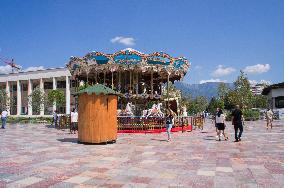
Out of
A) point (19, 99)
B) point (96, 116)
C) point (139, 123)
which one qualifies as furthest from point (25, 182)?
point (19, 99)

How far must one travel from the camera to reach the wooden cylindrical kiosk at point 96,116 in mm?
13984

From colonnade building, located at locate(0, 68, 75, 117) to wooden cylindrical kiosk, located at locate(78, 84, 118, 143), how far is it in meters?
55.8

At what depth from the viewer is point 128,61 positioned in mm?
23359

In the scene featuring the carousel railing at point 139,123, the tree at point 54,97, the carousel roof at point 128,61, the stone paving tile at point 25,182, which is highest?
the carousel roof at point 128,61

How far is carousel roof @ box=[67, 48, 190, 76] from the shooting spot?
2325 cm

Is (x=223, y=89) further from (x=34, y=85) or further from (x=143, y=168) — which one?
(x=143, y=168)

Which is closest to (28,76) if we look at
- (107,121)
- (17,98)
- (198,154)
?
(17,98)

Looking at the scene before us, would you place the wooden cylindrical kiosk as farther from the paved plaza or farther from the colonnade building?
the colonnade building

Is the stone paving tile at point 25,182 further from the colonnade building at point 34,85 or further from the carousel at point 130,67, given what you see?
the colonnade building at point 34,85

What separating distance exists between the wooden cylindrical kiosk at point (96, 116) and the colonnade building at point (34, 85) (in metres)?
55.8

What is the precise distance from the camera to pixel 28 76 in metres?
76.6

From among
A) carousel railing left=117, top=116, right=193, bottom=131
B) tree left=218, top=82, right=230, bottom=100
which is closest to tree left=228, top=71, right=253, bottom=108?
tree left=218, top=82, right=230, bottom=100

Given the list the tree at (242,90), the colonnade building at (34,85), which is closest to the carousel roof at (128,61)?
the tree at (242,90)

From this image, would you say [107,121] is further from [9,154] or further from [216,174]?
[216,174]
